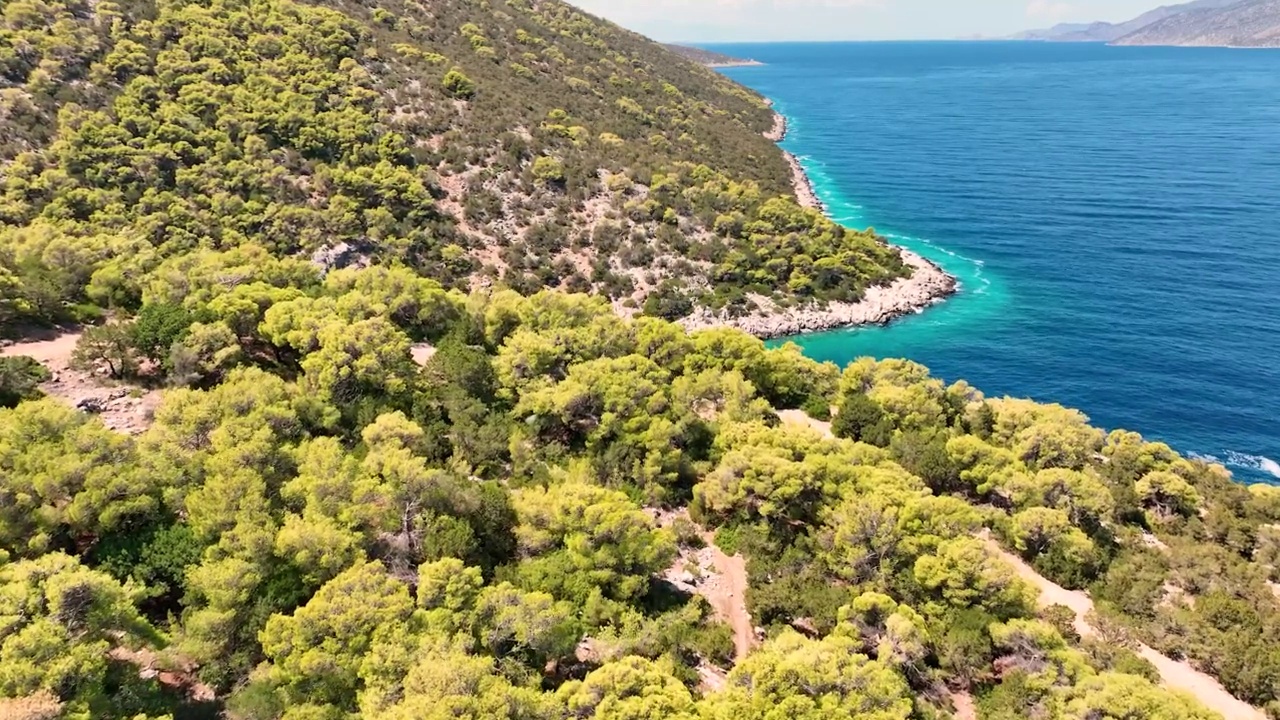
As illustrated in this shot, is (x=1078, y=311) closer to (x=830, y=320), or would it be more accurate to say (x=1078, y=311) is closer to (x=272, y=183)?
(x=830, y=320)

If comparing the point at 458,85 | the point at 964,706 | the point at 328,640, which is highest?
the point at 458,85

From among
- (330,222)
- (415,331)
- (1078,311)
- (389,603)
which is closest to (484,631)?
(389,603)

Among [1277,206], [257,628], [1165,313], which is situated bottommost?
[257,628]

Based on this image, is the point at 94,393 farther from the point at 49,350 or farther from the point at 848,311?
the point at 848,311

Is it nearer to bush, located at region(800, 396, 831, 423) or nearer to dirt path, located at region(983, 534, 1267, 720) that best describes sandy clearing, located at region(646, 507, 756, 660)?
dirt path, located at region(983, 534, 1267, 720)

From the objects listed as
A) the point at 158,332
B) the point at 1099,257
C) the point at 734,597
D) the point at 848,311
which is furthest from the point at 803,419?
the point at 1099,257

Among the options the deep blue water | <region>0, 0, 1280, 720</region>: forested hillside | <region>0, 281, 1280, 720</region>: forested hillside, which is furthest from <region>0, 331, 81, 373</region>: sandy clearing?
the deep blue water
